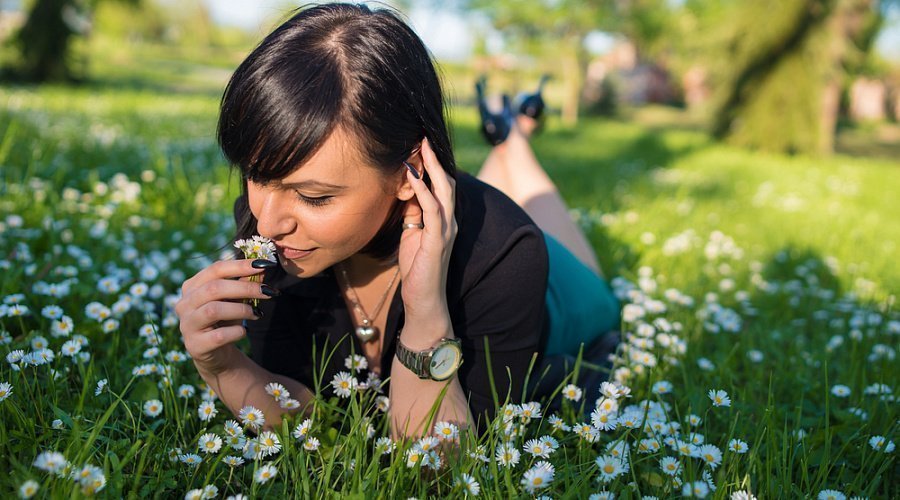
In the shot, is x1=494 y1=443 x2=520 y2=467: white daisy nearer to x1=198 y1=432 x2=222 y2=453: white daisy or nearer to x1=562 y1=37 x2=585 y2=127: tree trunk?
x1=198 y1=432 x2=222 y2=453: white daisy

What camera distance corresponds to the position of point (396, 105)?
5.20ft

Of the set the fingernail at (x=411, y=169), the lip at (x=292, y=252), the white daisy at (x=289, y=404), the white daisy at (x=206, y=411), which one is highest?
the fingernail at (x=411, y=169)

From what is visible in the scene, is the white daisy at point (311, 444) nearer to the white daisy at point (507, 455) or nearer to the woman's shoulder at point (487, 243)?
the white daisy at point (507, 455)

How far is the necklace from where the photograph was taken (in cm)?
197

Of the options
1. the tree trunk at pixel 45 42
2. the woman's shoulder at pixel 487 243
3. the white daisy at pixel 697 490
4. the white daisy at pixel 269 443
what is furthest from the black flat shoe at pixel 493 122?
the tree trunk at pixel 45 42

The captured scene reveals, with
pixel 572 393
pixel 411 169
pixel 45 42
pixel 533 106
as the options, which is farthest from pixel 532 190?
pixel 45 42

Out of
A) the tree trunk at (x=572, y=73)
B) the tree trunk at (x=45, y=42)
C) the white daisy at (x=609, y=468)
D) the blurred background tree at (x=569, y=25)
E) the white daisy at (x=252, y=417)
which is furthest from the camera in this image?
the blurred background tree at (x=569, y=25)

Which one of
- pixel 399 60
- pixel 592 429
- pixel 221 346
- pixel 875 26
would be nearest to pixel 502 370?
pixel 592 429

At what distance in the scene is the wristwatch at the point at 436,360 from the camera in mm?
1639

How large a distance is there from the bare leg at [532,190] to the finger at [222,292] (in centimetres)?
200

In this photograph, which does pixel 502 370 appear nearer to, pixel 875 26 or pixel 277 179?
pixel 277 179

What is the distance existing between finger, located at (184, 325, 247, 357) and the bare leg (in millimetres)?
2031

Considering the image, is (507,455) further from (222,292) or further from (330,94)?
(330,94)

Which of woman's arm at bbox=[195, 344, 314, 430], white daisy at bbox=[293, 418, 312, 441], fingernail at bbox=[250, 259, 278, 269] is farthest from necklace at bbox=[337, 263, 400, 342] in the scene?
fingernail at bbox=[250, 259, 278, 269]
